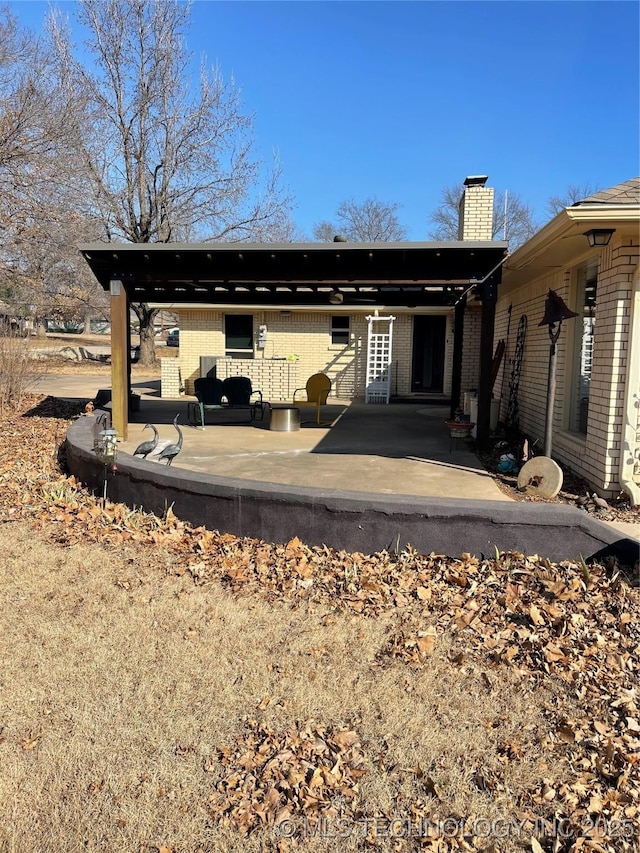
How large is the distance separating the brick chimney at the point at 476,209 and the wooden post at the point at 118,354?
21.7 feet

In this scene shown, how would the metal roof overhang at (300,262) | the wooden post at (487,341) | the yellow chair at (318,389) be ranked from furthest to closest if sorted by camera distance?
1. the yellow chair at (318,389)
2. the wooden post at (487,341)
3. the metal roof overhang at (300,262)

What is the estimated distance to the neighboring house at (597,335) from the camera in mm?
5023

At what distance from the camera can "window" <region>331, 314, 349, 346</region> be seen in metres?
16.7

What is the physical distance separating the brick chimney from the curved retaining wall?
8057 millimetres

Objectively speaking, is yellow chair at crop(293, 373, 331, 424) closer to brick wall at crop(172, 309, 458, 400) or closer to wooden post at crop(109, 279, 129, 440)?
wooden post at crop(109, 279, 129, 440)

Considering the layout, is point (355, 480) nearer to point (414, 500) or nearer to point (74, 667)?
point (414, 500)

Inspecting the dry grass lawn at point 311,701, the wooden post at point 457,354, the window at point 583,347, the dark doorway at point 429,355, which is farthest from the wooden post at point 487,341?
the dark doorway at point 429,355

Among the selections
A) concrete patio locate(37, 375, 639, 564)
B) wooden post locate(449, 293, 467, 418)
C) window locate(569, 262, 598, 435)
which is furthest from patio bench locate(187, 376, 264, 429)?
window locate(569, 262, 598, 435)

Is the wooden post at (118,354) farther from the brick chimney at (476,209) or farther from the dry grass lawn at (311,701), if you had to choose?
the brick chimney at (476,209)

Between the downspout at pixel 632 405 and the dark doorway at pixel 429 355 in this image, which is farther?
the dark doorway at pixel 429 355

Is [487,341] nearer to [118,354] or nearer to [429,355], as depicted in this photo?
[118,354]

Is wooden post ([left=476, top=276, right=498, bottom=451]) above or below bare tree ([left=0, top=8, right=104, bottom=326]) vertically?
below

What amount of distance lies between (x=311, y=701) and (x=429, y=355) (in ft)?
53.0

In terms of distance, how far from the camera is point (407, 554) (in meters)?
4.38
